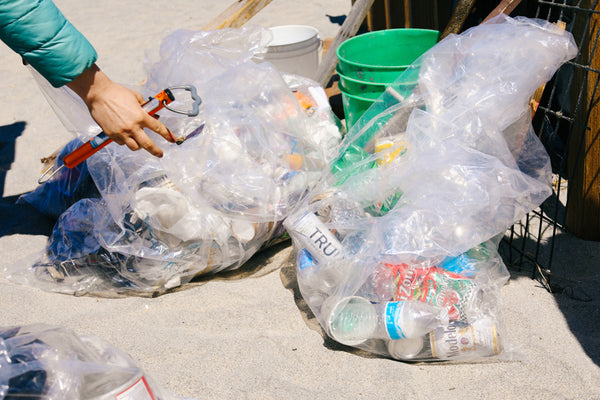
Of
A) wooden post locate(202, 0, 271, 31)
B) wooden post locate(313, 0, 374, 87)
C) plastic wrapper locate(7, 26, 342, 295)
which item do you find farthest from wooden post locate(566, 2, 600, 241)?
wooden post locate(202, 0, 271, 31)

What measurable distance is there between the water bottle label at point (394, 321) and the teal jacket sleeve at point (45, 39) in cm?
111

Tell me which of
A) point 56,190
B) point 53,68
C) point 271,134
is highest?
point 53,68

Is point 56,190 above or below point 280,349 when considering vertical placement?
above

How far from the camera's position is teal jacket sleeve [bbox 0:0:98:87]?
129cm

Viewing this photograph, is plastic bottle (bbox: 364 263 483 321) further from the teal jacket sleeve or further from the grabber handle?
the teal jacket sleeve

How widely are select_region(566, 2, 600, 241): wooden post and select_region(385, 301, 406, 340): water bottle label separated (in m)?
0.82

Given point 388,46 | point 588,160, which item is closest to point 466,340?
point 588,160

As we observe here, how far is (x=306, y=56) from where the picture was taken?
2.95 m

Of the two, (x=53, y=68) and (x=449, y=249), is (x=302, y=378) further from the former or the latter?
(x=53, y=68)

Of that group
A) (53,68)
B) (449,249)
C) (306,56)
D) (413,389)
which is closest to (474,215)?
(449,249)

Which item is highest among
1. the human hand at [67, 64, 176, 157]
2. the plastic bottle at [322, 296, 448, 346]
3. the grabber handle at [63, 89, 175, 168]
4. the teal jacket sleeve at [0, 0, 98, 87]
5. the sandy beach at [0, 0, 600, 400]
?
the teal jacket sleeve at [0, 0, 98, 87]

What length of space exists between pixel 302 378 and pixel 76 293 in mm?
958

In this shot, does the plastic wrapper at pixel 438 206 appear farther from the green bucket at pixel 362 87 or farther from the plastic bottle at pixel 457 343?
the green bucket at pixel 362 87

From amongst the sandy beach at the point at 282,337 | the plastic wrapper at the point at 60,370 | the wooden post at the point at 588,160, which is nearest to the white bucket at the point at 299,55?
the sandy beach at the point at 282,337
